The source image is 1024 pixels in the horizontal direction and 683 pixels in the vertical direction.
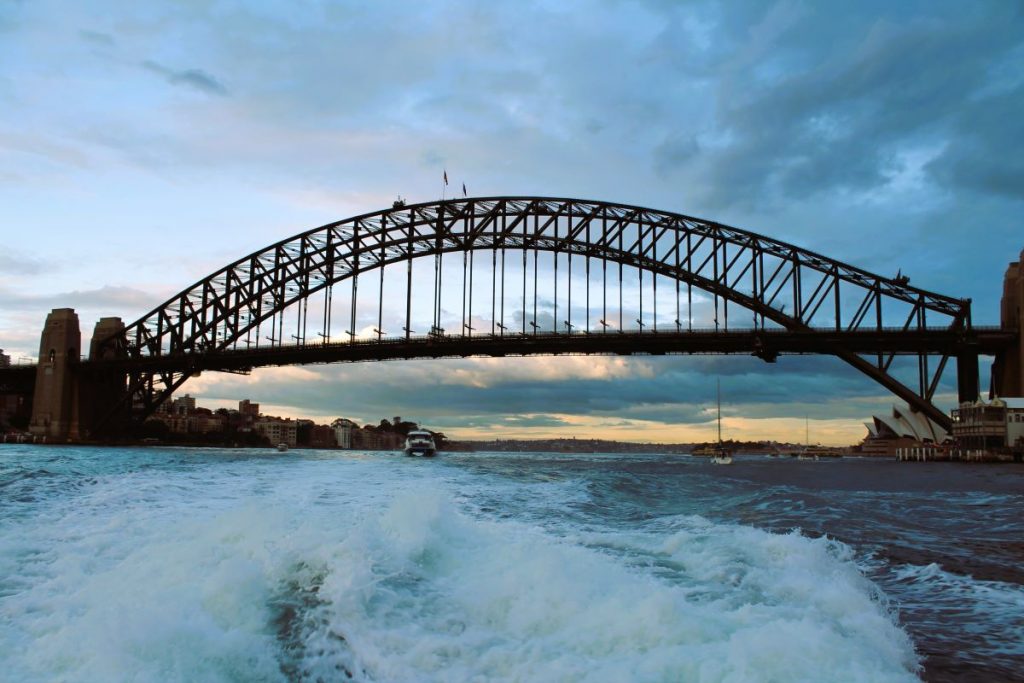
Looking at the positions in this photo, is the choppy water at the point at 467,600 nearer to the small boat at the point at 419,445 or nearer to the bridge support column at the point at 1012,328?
the small boat at the point at 419,445

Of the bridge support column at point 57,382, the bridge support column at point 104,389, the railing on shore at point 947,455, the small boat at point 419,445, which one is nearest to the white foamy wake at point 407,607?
the small boat at point 419,445

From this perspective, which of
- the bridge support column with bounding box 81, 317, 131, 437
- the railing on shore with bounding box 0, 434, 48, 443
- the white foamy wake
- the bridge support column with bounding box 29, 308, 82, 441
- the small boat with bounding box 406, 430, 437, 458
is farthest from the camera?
the bridge support column with bounding box 81, 317, 131, 437

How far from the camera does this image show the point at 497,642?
5.68 m

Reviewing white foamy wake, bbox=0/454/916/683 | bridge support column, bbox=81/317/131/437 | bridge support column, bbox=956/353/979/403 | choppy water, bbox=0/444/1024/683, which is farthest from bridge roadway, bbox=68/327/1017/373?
white foamy wake, bbox=0/454/916/683

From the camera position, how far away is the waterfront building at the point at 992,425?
200ft

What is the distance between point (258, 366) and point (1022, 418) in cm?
6603

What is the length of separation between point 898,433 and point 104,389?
3596 inches

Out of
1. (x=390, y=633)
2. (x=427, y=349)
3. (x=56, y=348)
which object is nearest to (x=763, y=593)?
(x=390, y=633)

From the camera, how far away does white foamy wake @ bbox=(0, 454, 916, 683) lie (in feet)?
16.5

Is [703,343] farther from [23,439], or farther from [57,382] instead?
[23,439]

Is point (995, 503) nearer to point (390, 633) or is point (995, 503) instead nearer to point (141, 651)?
point (390, 633)

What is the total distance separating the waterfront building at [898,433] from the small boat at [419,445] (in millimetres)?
50332

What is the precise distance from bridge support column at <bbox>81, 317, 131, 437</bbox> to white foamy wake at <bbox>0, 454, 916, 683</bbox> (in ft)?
249

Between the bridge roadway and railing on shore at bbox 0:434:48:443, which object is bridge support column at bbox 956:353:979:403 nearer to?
the bridge roadway
